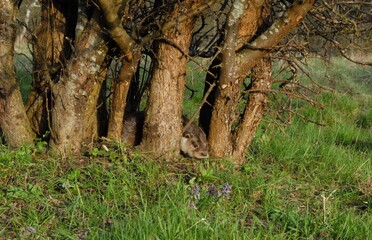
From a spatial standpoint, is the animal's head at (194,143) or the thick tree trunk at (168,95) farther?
the animal's head at (194,143)

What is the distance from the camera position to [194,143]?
4.95 m

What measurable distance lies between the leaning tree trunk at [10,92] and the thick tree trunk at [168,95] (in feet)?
3.67

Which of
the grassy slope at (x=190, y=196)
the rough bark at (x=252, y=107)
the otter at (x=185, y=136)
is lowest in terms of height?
the grassy slope at (x=190, y=196)

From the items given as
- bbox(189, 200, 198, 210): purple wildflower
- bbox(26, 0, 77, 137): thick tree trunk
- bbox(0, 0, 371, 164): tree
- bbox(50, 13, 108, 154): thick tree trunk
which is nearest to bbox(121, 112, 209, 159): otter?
bbox(0, 0, 371, 164): tree

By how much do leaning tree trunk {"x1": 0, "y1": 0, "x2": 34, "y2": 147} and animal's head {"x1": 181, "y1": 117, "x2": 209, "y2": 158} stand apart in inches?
56.9

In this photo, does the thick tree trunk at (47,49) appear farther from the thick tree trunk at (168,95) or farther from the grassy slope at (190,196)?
the thick tree trunk at (168,95)

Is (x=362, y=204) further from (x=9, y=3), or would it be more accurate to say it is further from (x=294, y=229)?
(x=9, y=3)

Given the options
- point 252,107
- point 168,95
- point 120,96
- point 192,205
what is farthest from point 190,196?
point 252,107

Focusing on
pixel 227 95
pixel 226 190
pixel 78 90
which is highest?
pixel 227 95

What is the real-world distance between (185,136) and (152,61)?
2.63 feet

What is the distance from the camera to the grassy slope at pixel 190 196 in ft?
11.5

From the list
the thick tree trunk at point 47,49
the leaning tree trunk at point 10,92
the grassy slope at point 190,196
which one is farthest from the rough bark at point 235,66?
the leaning tree trunk at point 10,92

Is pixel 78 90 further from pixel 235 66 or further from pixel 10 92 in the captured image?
pixel 235 66

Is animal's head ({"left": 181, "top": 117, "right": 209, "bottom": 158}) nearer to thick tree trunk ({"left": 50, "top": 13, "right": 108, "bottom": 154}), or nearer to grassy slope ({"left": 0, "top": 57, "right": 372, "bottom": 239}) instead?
grassy slope ({"left": 0, "top": 57, "right": 372, "bottom": 239})
